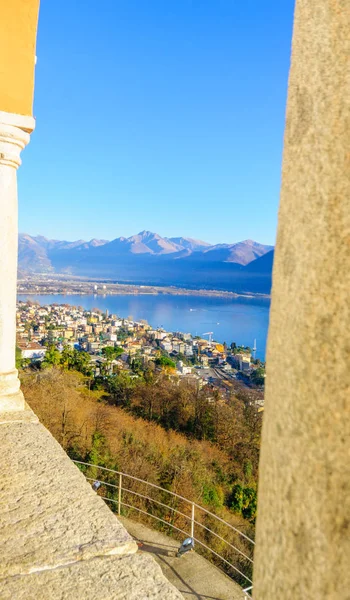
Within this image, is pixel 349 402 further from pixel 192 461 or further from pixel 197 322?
pixel 197 322

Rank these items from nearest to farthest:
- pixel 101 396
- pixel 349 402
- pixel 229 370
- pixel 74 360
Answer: pixel 349 402 → pixel 101 396 → pixel 74 360 → pixel 229 370

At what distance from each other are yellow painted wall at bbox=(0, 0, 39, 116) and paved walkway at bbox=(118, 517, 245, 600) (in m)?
7.83

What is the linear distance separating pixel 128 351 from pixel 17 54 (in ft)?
133

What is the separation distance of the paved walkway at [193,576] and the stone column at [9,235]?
240 inches

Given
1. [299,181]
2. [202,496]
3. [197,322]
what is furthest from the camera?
[197,322]

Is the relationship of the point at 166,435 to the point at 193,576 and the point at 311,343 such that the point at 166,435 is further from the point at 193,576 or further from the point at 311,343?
the point at 311,343

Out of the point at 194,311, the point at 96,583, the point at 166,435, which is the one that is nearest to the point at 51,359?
the point at 166,435

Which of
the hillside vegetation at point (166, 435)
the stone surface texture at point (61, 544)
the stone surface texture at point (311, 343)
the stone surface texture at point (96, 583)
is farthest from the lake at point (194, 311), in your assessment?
the stone surface texture at point (311, 343)

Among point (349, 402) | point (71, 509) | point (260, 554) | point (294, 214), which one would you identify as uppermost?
point (294, 214)

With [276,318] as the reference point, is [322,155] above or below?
above

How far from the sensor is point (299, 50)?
75cm

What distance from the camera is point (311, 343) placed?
0.65 meters

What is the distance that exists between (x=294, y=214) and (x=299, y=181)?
5 cm

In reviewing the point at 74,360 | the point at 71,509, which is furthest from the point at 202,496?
the point at 71,509
